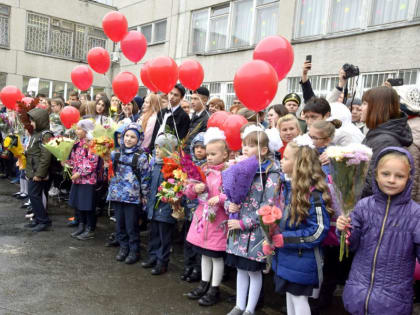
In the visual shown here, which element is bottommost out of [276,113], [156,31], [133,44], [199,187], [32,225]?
[32,225]

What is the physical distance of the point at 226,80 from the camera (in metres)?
14.1

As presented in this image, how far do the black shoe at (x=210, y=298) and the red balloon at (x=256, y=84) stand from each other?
72.7 inches

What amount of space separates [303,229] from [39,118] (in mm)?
4591

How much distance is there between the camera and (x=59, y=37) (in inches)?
761

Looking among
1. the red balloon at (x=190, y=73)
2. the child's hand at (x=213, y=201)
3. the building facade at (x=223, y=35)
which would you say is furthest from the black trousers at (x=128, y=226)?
the building facade at (x=223, y=35)

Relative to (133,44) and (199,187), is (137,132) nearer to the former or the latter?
(199,187)

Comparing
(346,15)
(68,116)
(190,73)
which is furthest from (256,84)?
(346,15)

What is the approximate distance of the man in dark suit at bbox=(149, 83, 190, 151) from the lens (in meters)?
5.01

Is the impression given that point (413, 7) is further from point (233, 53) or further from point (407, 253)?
point (407, 253)

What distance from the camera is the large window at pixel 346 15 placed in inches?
350

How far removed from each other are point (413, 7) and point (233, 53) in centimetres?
643

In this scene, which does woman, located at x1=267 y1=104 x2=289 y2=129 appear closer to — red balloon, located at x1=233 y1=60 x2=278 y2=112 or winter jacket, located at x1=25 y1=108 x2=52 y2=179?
red balloon, located at x1=233 y1=60 x2=278 y2=112

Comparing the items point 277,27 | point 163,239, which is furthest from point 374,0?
point 163,239

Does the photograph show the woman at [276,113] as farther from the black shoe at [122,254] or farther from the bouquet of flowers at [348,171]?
the black shoe at [122,254]
